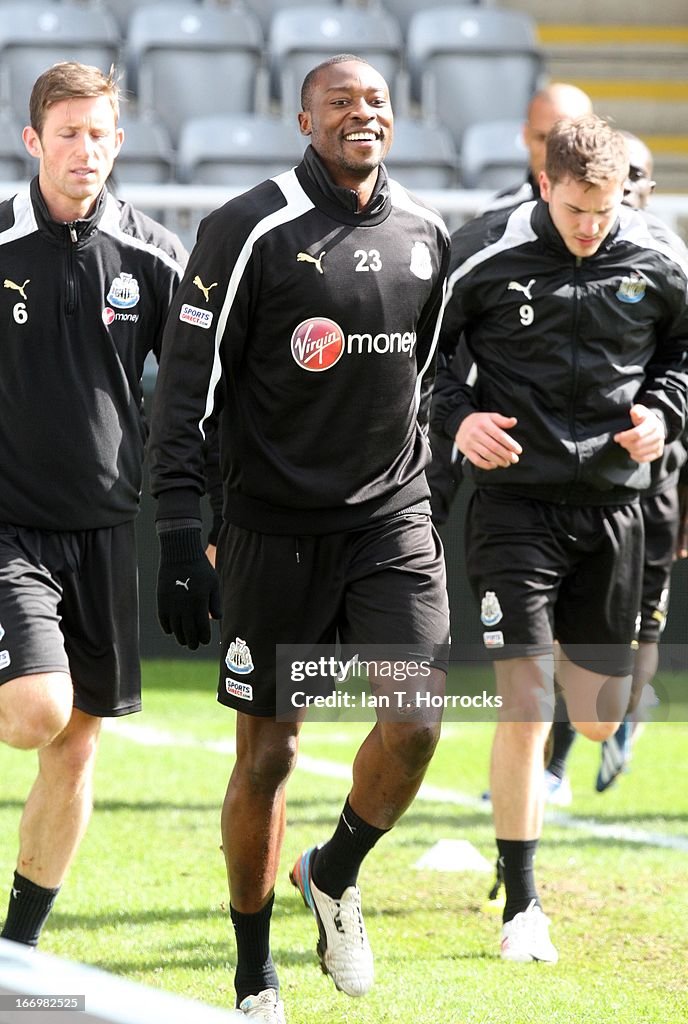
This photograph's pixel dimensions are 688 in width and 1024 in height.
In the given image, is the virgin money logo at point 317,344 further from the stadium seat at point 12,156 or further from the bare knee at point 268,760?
the stadium seat at point 12,156

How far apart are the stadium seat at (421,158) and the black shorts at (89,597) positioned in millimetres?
7241

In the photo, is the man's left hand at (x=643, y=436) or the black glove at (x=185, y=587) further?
the man's left hand at (x=643, y=436)

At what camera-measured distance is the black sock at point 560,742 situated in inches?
274

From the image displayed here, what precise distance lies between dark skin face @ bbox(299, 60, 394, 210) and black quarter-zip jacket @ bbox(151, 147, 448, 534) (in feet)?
0.16

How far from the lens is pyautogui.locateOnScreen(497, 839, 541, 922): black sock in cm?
477

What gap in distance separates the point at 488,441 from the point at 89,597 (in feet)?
4.54

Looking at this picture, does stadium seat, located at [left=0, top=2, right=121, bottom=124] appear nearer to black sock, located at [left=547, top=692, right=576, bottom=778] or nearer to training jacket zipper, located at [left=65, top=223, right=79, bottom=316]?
black sock, located at [left=547, top=692, right=576, bottom=778]

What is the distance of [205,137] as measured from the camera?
11500 millimetres

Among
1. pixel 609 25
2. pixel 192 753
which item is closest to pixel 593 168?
pixel 192 753

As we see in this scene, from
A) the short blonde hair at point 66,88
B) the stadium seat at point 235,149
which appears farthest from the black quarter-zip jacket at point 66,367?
the stadium seat at point 235,149

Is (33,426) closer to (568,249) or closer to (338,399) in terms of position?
(338,399)

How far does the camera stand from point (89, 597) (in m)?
4.32

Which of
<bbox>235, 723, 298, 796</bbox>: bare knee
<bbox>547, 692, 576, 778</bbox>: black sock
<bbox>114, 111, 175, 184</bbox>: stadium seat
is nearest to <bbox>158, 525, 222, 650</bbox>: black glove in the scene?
<bbox>235, 723, 298, 796</bbox>: bare knee

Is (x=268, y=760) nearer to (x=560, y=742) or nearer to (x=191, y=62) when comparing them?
(x=560, y=742)
